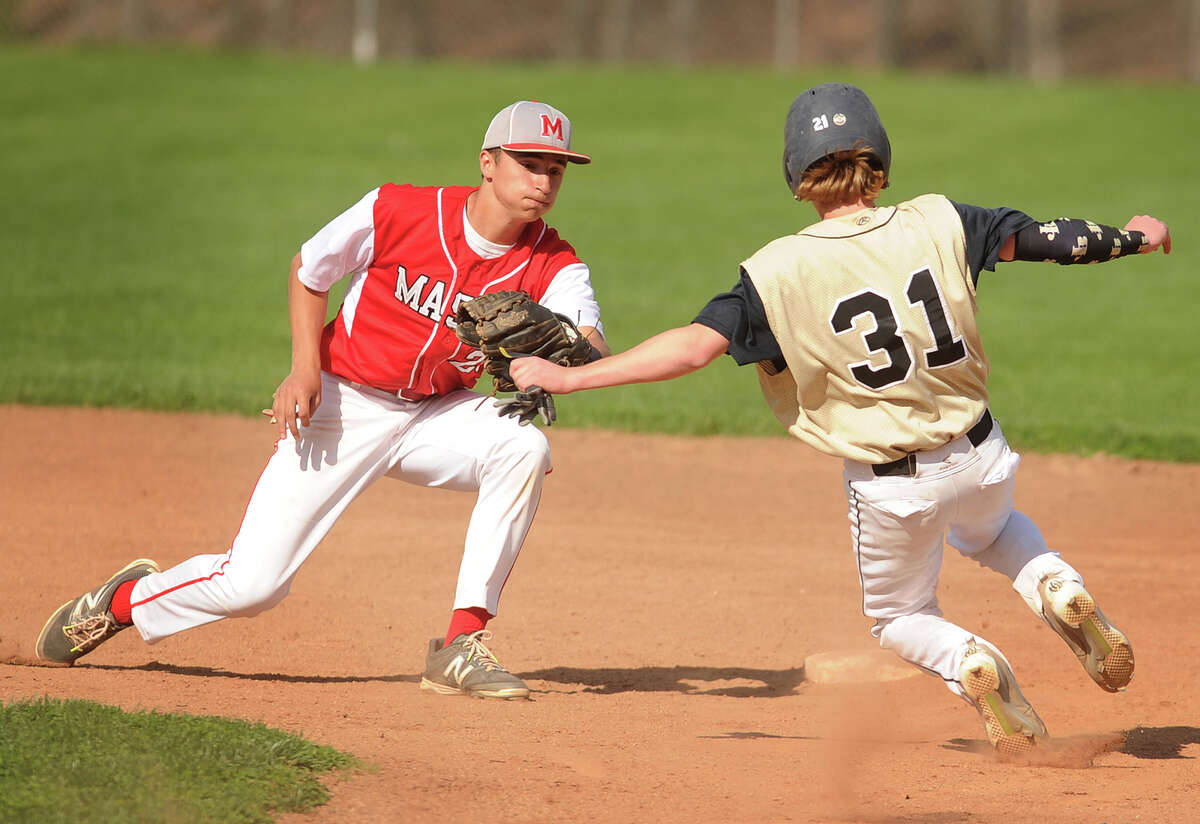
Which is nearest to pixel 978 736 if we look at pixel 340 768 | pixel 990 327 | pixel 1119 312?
pixel 340 768

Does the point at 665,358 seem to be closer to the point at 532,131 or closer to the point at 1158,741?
the point at 532,131

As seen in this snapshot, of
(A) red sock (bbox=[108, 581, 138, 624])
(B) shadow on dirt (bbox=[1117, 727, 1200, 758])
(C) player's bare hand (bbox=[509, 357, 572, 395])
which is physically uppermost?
(C) player's bare hand (bbox=[509, 357, 572, 395])

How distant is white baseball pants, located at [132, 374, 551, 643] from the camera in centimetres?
501

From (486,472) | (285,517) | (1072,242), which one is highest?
(1072,242)

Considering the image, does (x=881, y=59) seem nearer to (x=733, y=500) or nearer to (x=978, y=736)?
(x=733, y=500)

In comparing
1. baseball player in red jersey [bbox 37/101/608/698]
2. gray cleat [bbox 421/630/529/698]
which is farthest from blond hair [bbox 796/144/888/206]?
gray cleat [bbox 421/630/529/698]

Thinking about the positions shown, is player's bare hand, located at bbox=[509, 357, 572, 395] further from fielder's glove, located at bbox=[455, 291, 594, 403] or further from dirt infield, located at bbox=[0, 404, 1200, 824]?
dirt infield, located at bbox=[0, 404, 1200, 824]

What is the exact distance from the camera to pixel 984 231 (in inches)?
166

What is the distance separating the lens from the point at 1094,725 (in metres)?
5.09

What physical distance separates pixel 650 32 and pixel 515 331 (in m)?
24.1

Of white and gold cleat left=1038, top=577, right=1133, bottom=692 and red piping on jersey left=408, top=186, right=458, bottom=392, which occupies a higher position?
red piping on jersey left=408, top=186, right=458, bottom=392

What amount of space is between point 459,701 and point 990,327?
358 inches

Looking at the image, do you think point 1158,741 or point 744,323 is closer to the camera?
point 744,323

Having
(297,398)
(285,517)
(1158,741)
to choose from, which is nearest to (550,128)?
(297,398)
